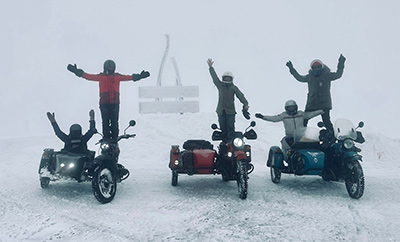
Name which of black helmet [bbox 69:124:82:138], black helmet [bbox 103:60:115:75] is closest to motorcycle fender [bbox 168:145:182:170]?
black helmet [bbox 69:124:82:138]

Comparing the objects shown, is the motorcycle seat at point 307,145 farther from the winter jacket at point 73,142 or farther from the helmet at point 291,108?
the winter jacket at point 73,142

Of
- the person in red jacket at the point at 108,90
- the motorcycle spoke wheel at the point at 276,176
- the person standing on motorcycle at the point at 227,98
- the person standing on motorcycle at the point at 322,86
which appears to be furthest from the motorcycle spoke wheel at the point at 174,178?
the person standing on motorcycle at the point at 322,86

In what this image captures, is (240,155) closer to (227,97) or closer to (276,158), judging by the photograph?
(276,158)

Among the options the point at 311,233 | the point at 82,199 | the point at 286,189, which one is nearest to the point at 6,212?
the point at 82,199

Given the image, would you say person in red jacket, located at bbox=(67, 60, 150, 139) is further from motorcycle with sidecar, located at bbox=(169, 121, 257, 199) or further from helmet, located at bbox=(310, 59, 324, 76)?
helmet, located at bbox=(310, 59, 324, 76)

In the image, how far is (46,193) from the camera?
604 centimetres

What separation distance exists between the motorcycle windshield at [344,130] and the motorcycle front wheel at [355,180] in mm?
637

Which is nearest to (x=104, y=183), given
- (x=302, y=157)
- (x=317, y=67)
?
(x=302, y=157)

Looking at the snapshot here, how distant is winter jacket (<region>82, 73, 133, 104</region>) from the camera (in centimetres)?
683

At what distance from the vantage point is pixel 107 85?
6844mm

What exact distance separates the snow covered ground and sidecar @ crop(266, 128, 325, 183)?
0.39 meters

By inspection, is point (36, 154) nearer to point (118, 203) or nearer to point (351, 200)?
point (118, 203)

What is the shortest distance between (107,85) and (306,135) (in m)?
4.20

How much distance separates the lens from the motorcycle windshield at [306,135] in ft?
20.7
